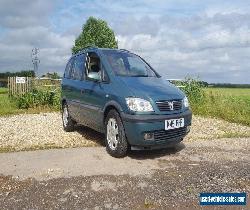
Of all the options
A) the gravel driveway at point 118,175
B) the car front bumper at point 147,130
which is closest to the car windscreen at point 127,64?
the car front bumper at point 147,130

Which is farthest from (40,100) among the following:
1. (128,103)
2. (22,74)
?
(22,74)

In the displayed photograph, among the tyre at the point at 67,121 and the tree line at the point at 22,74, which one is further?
the tree line at the point at 22,74

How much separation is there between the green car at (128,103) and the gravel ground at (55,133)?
0.74 meters

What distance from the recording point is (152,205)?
190 inches

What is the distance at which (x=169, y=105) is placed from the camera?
21.7 feet

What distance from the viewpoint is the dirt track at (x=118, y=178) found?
16.2ft

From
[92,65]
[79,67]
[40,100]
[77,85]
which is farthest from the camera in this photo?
[40,100]

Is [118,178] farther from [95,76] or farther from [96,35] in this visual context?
[96,35]

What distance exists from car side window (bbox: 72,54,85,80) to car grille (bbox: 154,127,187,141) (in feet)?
8.92

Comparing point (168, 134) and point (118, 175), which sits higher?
point (168, 134)

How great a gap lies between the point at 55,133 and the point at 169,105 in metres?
4.03

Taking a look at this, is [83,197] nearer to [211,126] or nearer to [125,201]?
[125,201]

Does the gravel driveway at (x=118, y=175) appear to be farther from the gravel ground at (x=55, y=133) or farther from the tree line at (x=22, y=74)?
the tree line at (x=22, y=74)

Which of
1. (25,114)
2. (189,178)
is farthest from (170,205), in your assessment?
(25,114)
